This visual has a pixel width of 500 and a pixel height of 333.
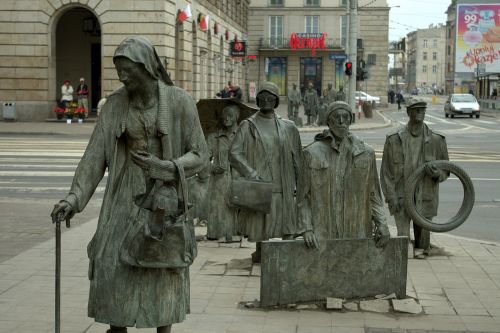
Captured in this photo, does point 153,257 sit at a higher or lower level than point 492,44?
lower

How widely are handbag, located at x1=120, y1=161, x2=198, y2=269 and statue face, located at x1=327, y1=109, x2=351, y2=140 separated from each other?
2744 mm

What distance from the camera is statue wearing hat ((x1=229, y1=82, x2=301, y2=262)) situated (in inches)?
333

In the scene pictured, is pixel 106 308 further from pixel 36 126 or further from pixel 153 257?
pixel 36 126

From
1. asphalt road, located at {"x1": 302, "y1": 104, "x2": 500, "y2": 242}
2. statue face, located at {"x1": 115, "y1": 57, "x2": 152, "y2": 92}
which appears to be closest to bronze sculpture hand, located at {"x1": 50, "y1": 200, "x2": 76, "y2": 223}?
statue face, located at {"x1": 115, "y1": 57, "x2": 152, "y2": 92}

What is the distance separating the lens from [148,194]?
15.1ft

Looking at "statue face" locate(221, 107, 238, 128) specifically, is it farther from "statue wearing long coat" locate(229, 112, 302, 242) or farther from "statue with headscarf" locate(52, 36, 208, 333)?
"statue with headscarf" locate(52, 36, 208, 333)

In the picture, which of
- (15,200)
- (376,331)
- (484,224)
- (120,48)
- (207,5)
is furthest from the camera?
(207,5)

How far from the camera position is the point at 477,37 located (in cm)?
7656

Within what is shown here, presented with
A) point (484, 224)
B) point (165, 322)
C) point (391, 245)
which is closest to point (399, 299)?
point (391, 245)

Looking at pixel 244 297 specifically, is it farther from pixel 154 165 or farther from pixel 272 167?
pixel 154 165

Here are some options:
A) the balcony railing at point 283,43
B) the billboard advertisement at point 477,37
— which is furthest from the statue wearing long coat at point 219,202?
the billboard advertisement at point 477,37

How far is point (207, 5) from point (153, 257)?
4318 cm

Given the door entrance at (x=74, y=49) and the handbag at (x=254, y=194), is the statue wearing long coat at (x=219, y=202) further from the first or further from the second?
the door entrance at (x=74, y=49)

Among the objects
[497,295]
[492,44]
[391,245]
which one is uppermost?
[492,44]
